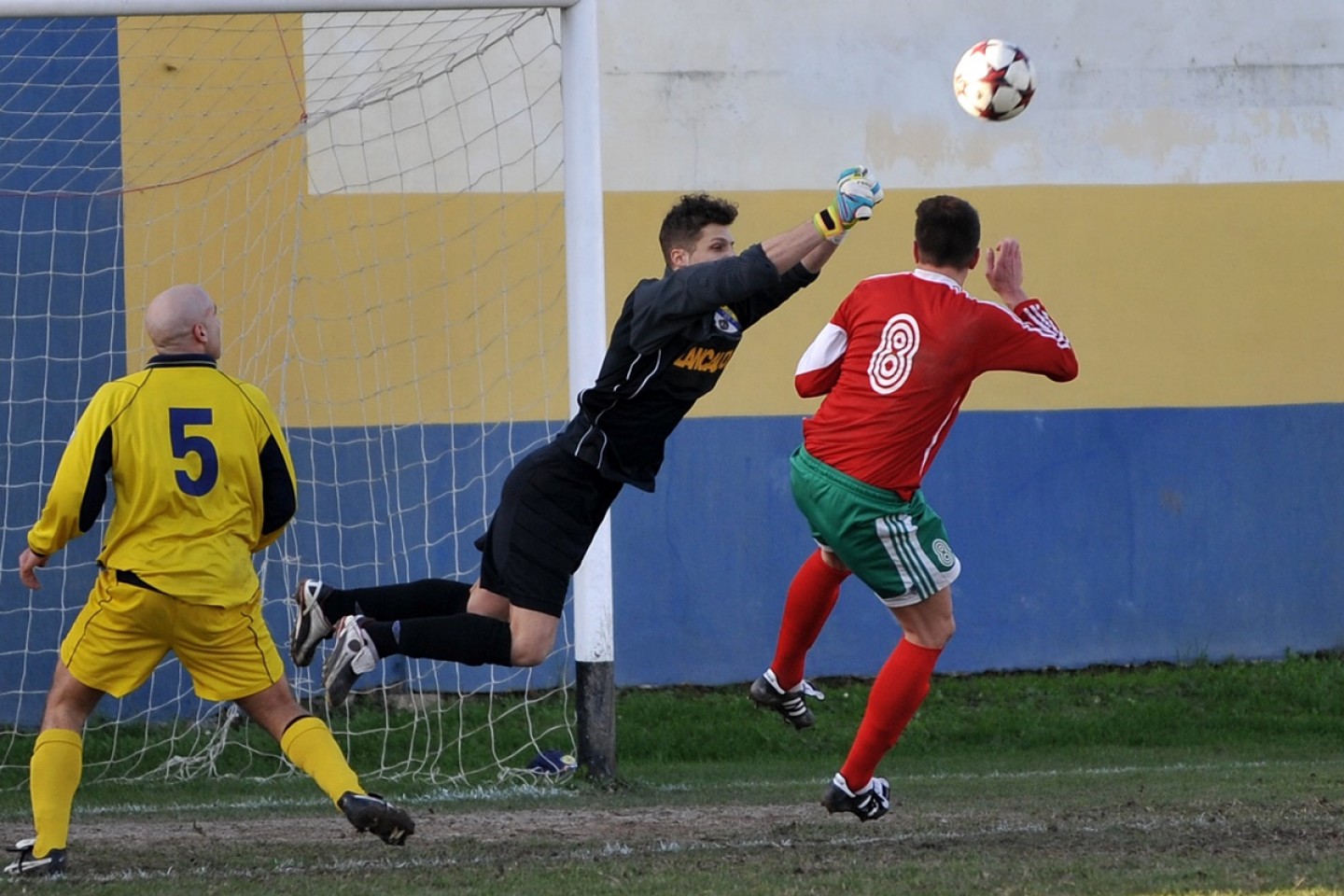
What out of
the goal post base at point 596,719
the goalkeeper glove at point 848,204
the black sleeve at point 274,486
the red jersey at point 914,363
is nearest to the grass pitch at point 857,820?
the goal post base at point 596,719

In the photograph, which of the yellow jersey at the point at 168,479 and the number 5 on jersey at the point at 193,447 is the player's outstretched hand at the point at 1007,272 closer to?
the yellow jersey at the point at 168,479

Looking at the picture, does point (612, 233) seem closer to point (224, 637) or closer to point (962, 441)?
point (962, 441)

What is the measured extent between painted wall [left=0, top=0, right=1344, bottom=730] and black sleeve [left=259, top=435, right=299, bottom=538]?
12.6 feet

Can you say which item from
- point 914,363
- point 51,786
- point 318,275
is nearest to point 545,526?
point 914,363

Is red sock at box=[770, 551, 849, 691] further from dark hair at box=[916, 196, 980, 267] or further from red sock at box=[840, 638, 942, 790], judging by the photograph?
dark hair at box=[916, 196, 980, 267]

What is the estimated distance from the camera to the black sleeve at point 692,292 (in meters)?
5.15

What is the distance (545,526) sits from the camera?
5723mm

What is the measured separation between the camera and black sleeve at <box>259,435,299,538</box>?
516 centimetres

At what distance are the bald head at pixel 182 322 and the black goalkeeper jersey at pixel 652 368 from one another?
4.36 feet

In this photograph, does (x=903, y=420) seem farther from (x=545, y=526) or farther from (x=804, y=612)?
(x=545, y=526)

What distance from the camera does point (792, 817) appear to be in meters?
6.13

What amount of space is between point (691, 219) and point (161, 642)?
91.4 inches

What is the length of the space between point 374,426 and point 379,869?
457cm

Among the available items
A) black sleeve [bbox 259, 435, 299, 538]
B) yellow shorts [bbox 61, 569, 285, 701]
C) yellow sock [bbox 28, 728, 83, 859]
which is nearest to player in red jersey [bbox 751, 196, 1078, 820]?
black sleeve [bbox 259, 435, 299, 538]
